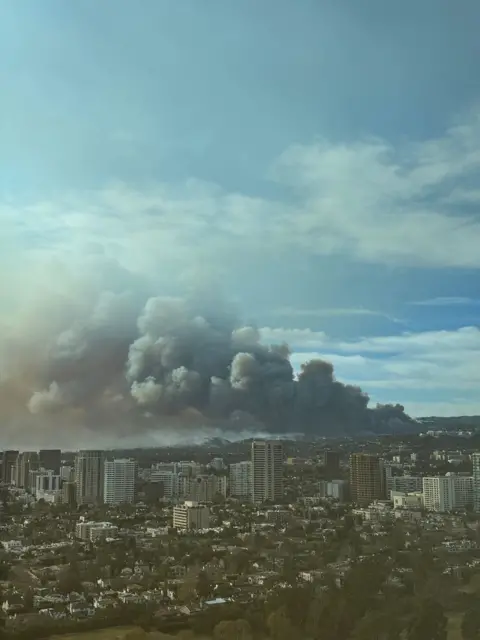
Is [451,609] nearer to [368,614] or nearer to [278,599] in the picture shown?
[368,614]

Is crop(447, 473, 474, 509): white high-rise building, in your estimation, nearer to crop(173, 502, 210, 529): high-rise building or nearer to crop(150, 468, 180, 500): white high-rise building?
crop(173, 502, 210, 529): high-rise building

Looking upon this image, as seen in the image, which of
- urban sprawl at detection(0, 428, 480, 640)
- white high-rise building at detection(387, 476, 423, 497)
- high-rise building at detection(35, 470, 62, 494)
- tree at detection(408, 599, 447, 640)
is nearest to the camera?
tree at detection(408, 599, 447, 640)

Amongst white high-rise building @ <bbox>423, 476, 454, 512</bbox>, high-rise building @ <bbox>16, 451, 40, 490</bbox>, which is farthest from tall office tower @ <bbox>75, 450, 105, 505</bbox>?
white high-rise building @ <bbox>423, 476, 454, 512</bbox>

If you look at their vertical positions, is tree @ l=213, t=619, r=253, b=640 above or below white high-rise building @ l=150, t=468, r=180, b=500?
below

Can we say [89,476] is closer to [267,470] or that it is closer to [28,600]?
[28,600]

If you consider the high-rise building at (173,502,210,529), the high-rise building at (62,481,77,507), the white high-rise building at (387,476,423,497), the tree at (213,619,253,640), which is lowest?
the tree at (213,619,253,640)

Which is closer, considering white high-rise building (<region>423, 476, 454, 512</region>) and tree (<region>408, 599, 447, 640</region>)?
tree (<region>408, 599, 447, 640</region>)
